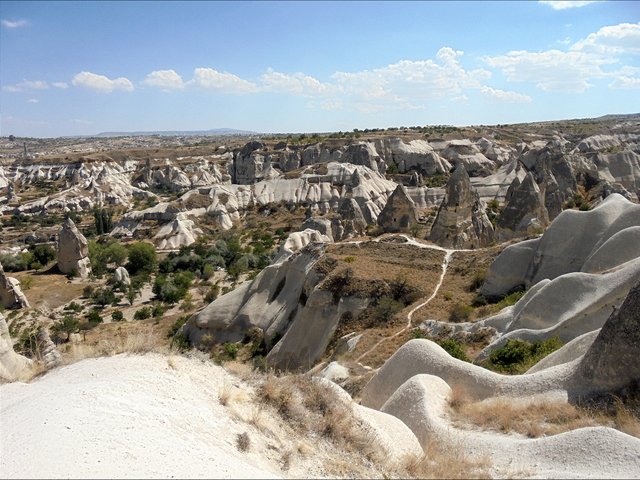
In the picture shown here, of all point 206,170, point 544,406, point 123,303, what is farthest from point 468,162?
point 544,406

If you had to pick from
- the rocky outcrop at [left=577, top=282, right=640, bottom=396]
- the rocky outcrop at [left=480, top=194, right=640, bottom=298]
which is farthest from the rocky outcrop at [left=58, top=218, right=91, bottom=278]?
the rocky outcrop at [left=577, top=282, right=640, bottom=396]

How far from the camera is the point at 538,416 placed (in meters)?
8.04

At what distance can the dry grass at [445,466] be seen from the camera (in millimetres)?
6095

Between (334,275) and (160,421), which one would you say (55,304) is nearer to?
(334,275)

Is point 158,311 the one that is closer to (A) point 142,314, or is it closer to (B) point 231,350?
(A) point 142,314

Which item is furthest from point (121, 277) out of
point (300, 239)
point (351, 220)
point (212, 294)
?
point (351, 220)

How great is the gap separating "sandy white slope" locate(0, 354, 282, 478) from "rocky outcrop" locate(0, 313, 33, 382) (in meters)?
0.88

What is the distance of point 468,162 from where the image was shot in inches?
3066

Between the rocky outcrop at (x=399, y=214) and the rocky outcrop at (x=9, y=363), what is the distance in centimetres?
2669

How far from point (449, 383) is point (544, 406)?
229 cm

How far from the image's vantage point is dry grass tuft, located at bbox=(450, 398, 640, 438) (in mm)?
7469

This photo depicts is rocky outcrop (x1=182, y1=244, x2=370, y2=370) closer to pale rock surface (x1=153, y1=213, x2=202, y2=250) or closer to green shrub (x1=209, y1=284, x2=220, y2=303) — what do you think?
green shrub (x1=209, y1=284, x2=220, y2=303)

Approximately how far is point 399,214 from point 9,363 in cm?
2823

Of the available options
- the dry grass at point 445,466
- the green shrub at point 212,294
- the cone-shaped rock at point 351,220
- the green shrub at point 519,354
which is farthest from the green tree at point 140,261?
the dry grass at point 445,466
